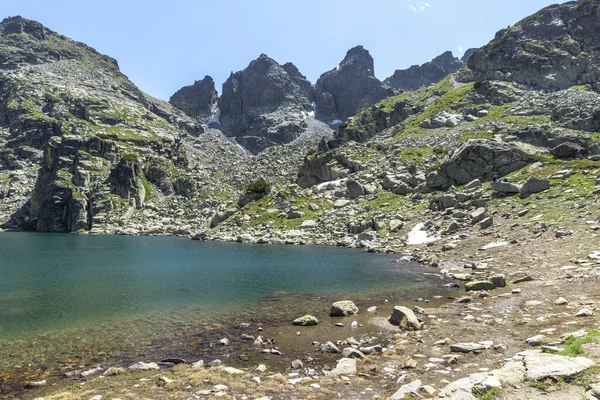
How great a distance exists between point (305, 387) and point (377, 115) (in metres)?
189

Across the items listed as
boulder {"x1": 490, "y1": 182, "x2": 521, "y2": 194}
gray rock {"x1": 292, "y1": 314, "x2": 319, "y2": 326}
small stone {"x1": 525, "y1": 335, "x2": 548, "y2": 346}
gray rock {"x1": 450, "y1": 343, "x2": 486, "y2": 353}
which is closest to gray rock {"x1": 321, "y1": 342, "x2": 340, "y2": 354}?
gray rock {"x1": 292, "y1": 314, "x2": 319, "y2": 326}

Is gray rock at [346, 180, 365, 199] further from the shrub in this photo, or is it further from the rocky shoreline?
the rocky shoreline

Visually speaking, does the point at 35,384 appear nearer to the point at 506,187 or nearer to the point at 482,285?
the point at 482,285

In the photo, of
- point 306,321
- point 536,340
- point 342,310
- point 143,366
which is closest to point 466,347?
point 536,340

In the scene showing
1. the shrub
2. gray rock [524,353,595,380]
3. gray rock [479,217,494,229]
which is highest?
the shrub

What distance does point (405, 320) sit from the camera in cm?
1969

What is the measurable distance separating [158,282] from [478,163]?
2657 inches

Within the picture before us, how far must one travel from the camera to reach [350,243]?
69.2 meters

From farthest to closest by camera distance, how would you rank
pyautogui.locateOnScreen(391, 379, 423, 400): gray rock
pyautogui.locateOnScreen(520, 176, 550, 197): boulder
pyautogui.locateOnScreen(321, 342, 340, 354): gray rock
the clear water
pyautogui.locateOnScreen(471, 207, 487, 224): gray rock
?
pyautogui.locateOnScreen(520, 176, 550, 197): boulder → pyautogui.locateOnScreen(471, 207, 487, 224): gray rock → the clear water → pyautogui.locateOnScreen(321, 342, 340, 354): gray rock → pyautogui.locateOnScreen(391, 379, 423, 400): gray rock

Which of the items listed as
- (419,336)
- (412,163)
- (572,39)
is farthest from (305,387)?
(572,39)

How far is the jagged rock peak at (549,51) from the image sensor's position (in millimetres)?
146875

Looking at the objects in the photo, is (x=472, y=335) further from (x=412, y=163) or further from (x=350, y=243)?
(x=412, y=163)

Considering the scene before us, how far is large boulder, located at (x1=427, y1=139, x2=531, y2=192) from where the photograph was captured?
233ft

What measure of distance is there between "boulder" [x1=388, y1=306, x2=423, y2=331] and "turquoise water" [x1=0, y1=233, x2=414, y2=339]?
10.8 m
